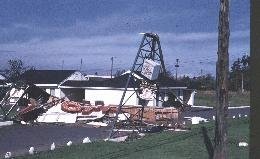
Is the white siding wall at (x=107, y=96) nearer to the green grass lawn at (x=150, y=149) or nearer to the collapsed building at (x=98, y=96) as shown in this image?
the collapsed building at (x=98, y=96)

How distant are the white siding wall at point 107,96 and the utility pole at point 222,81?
30619 millimetres

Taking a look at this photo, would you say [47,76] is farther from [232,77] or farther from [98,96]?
[232,77]

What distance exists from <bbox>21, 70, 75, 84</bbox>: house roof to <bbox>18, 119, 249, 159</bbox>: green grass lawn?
3242 cm

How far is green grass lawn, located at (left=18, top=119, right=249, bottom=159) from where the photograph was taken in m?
14.1

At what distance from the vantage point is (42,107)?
97.2ft

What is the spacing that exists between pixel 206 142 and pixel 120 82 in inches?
1060

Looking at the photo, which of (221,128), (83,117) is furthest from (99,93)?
(221,128)

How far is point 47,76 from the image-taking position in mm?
53250

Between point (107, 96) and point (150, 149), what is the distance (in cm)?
2760

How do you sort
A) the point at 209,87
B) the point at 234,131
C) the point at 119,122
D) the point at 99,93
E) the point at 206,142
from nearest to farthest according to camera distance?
1. the point at 206,142
2. the point at 234,131
3. the point at 119,122
4. the point at 99,93
5. the point at 209,87

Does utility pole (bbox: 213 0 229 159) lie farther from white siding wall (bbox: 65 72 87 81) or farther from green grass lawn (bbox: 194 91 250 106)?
green grass lawn (bbox: 194 91 250 106)

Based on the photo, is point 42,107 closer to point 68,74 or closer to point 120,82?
point 120,82

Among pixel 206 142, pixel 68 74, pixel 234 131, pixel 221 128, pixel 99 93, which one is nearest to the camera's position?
pixel 221 128

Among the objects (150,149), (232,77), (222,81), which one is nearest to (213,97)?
(232,77)
